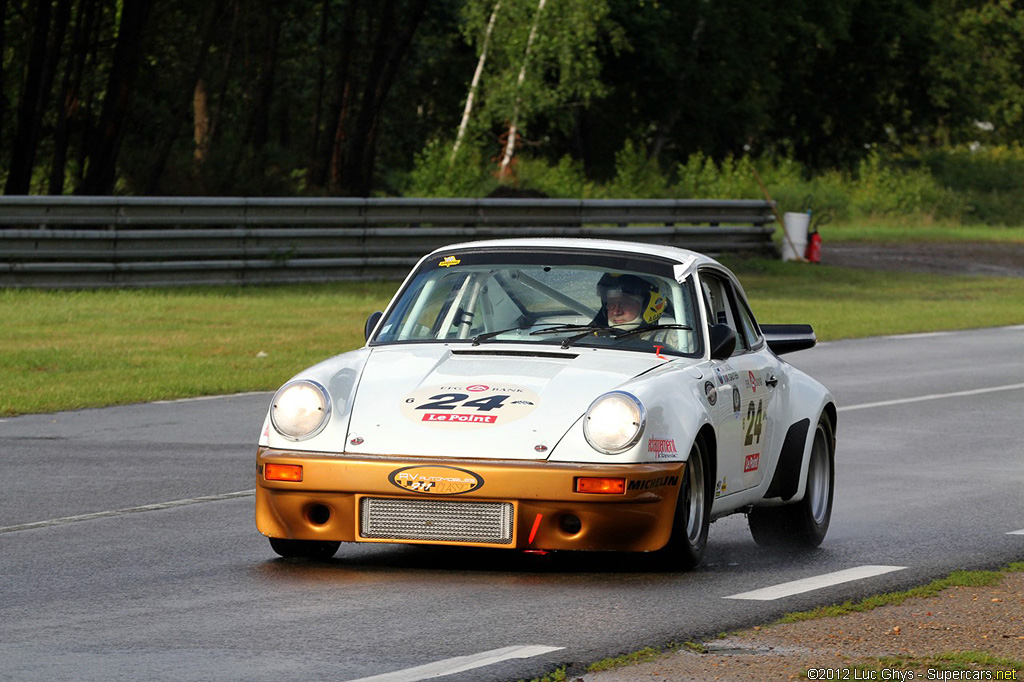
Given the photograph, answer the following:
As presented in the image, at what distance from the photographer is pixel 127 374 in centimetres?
1684

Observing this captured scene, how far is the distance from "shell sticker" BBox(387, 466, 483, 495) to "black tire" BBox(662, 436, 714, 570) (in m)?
0.85

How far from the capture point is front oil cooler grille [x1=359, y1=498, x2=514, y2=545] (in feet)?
23.9

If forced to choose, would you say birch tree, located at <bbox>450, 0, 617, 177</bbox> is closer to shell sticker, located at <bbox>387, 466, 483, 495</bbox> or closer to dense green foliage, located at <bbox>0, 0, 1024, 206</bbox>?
dense green foliage, located at <bbox>0, 0, 1024, 206</bbox>

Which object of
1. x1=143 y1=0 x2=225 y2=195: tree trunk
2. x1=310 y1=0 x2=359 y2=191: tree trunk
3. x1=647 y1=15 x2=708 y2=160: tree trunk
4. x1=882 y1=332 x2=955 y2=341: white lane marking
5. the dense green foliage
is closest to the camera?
x1=882 y1=332 x2=955 y2=341: white lane marking

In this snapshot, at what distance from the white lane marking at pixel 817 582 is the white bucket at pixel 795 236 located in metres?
27.4

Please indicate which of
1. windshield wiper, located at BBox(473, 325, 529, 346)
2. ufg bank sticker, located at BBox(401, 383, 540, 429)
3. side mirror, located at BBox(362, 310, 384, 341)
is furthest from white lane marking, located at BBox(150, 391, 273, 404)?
ufg bank sticker, located at BBox(401, 383, 540, 429)

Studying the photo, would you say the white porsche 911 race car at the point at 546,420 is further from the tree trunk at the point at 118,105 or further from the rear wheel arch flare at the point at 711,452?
the tree trunk at the point at 118,105

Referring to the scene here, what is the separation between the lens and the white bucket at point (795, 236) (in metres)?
35.2

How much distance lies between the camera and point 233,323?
A: 21797mm

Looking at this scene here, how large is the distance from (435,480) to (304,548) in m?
0.91

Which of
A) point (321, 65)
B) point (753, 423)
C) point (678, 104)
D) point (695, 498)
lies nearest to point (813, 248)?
point (321, 65)

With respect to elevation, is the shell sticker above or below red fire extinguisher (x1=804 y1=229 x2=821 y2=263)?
above

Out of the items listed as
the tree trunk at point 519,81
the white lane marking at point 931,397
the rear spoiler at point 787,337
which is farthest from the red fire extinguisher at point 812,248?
the rear spoiler at point 787,337

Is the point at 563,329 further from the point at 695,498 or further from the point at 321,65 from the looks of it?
the point at 321,65
